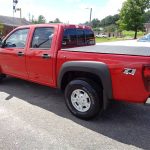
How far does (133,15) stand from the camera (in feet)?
133

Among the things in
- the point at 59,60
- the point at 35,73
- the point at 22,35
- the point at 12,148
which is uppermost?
the point at 22,35

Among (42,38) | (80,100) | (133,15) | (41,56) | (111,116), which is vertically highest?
(133,15)

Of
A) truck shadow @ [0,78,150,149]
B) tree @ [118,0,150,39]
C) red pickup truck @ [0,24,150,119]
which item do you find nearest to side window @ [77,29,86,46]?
red pickup truck @ [0,24,150,119]

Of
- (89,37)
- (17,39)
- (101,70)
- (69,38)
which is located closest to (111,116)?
(101,70)

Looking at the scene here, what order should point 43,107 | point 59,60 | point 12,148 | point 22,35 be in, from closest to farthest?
point 12,148 → point 59,60 → point 43,107 → point 22,35

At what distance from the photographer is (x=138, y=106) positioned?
541cm

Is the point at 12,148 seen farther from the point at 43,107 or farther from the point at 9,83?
the point at 9,83

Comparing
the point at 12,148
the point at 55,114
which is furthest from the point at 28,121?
the point at 12,148

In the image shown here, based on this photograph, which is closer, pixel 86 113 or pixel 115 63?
pixel 115 63

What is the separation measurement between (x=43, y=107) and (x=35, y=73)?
77 cm

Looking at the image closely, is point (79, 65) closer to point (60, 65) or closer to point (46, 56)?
point (60, 65)

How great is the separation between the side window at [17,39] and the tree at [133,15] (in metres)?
36.3

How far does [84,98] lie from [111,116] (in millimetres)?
666

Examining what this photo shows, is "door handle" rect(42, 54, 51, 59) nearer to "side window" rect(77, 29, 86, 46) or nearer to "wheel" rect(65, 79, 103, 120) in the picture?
"wheel" rect(65, 79, 103, 120)
